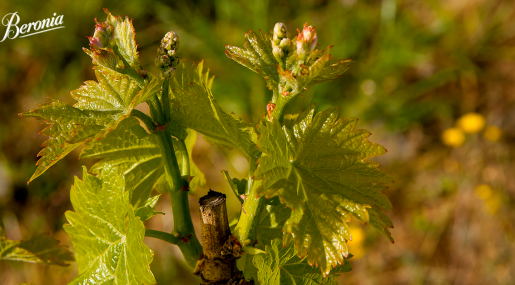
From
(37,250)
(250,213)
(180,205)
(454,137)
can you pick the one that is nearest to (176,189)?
(180,205)

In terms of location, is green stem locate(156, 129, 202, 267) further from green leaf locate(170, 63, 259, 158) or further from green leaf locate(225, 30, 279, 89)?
green leaf locate(225, 30, 279, 89)

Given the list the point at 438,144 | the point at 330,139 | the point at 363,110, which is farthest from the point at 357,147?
the point at 438,144

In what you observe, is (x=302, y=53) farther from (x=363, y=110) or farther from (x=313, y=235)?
(x=363, y=110)

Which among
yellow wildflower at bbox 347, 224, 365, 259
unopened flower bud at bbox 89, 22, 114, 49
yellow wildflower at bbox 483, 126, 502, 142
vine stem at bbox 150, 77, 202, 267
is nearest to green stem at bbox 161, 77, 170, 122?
vine stem at bbox 150, 77, 202, 267

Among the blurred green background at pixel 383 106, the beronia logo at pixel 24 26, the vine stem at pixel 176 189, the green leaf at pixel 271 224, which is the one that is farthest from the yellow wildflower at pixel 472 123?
the beronia logo at pixel 24 26

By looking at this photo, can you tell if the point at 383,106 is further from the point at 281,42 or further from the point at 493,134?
the point at 281,42
